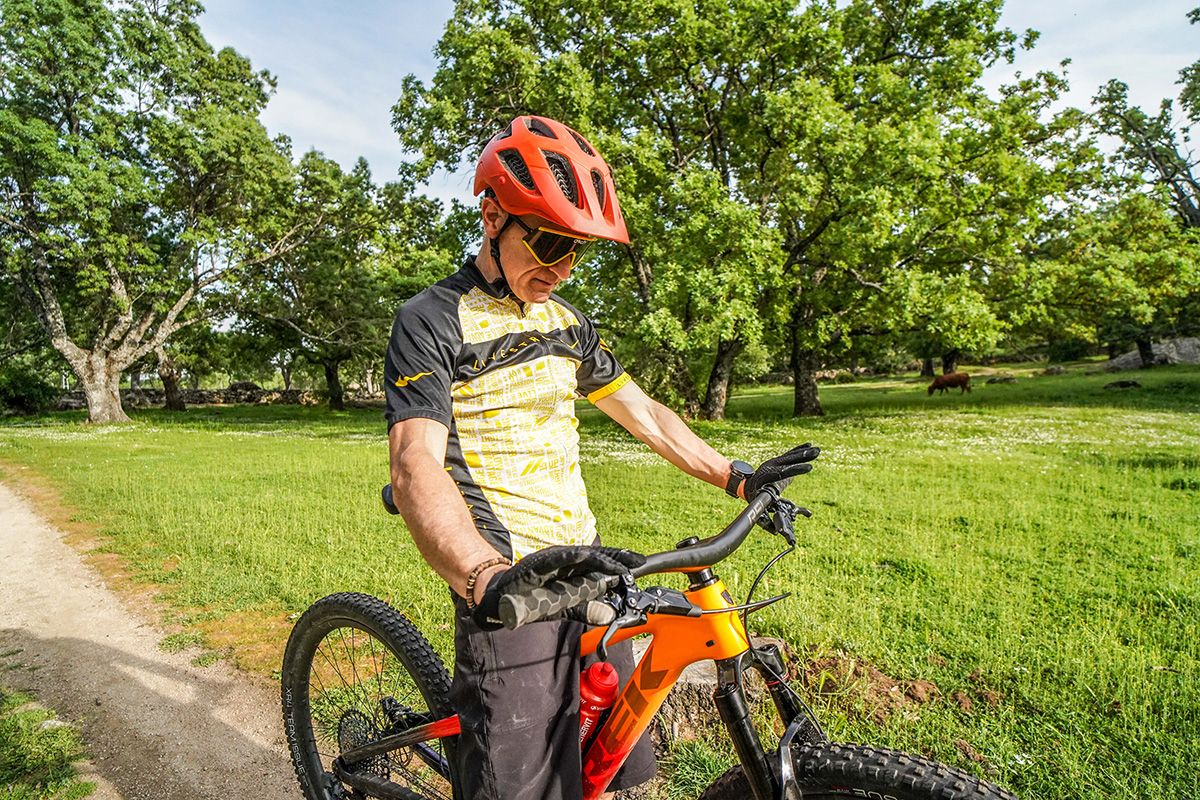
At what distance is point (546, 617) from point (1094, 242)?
27929mm

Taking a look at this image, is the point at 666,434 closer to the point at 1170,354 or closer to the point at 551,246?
the point at 551,246

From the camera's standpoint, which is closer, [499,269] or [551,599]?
[551,599]

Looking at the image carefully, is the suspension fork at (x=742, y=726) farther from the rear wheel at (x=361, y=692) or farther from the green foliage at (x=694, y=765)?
the green foliage at (x=694, y=765)

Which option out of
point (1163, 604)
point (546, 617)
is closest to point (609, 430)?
point (1163, 604)

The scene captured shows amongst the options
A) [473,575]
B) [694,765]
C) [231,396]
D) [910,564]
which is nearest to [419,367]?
[473,575]

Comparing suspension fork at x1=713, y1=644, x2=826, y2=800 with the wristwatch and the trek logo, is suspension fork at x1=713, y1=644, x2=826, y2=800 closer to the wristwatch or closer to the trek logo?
the wristwatch

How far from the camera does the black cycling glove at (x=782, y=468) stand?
2.13 m

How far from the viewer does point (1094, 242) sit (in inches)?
890

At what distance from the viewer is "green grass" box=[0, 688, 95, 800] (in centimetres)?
361

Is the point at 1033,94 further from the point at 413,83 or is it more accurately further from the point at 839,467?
the point at 413,83

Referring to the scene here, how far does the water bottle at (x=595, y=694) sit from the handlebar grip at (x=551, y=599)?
2.91ft

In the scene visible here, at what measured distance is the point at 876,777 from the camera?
165 cm

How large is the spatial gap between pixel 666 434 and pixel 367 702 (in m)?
1.93

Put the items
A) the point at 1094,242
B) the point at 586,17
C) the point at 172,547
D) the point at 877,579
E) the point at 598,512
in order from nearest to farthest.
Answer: the point at 877,579 → the point at 172,547 → the point at 598,512 → the point at 586,17 → the point at 1094,242
